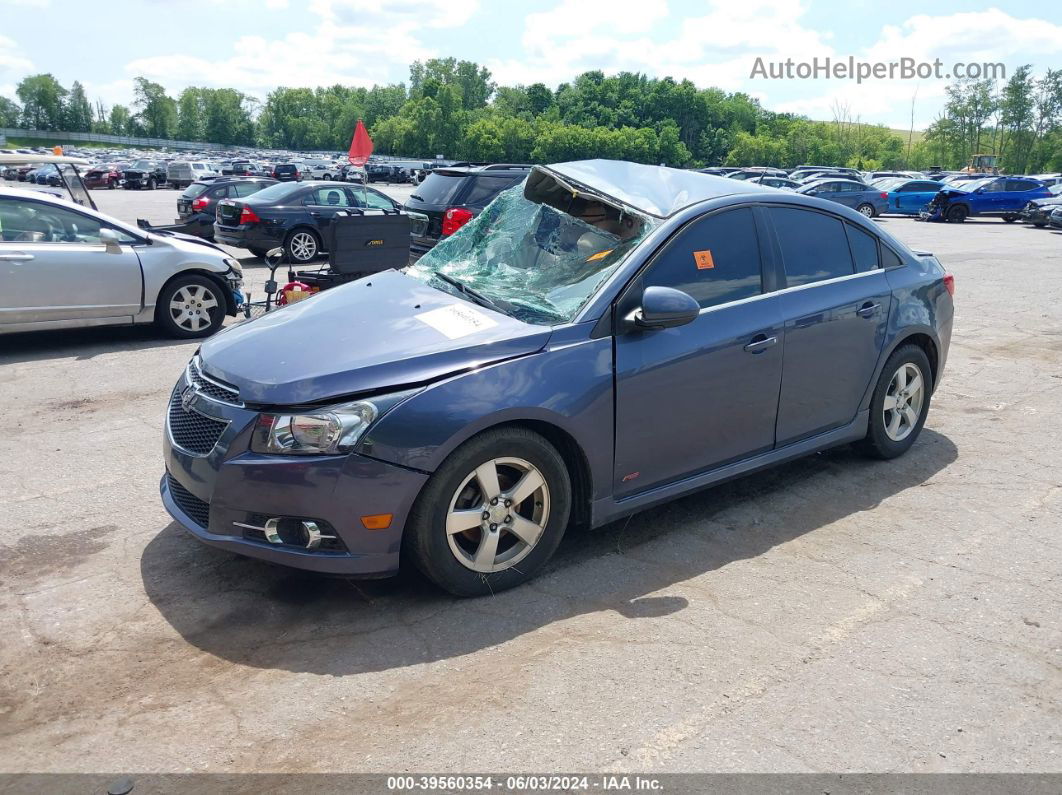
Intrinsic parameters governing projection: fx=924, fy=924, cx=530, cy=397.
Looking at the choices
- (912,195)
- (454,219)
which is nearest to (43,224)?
(454,219)

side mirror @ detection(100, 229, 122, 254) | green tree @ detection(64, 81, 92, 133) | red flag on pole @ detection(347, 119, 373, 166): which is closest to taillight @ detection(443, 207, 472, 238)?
red flag on pole @ detection(347, 119, 373, 166)

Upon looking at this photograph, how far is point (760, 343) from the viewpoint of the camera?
4703mm

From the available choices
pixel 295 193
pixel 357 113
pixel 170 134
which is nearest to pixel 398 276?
pixel 295 193

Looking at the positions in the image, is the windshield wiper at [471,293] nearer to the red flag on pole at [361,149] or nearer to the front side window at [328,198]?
the red flag on pole at [361,149]

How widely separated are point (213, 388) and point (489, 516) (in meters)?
1.33

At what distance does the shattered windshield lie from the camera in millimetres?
4406

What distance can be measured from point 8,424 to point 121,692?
4015mm

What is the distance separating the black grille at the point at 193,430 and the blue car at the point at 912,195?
35.6 metres

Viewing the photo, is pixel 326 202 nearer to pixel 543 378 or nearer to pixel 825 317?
pixel 825 317

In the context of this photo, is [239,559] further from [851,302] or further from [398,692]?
[851,302]

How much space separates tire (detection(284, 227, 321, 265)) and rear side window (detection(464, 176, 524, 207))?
4553 millimetres

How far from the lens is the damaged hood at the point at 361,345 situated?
12.3 feet

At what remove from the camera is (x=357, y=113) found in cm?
18175

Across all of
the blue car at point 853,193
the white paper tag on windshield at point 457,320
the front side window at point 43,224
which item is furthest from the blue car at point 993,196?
the white paper tag on windshield at point 457,320
